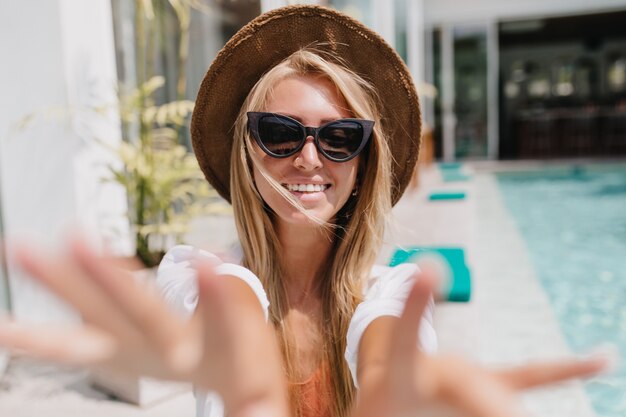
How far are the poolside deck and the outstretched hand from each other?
0.03m

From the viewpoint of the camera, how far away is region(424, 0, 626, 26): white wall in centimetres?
1316

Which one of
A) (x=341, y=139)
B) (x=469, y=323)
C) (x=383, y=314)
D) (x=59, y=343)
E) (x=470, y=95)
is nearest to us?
(x=59, y=343)

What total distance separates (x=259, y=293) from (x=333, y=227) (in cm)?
38

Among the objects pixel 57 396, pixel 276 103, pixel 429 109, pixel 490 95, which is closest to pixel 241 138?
pixel 276 103

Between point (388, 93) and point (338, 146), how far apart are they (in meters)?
0.28

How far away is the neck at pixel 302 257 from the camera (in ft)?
4.53

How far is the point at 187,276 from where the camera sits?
3.80ft

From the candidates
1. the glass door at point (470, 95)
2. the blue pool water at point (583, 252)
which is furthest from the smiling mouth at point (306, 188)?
the glass door at point (470, 95)

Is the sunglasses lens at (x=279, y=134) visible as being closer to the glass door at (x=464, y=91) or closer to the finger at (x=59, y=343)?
the finger at (x=59, y=343)

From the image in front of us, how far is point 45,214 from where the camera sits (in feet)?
9.78

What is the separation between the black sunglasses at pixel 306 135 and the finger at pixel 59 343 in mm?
800

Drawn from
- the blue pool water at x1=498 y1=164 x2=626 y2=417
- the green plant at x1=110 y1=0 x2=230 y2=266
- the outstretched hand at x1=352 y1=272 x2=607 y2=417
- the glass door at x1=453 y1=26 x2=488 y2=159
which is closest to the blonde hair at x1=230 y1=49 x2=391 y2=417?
the blue pool water at x1=498 y1=164 x2=626 y2=417

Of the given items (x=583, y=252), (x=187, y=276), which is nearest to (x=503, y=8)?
(x=583, y=252)

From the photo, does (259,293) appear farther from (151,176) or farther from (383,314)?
(151,176)
